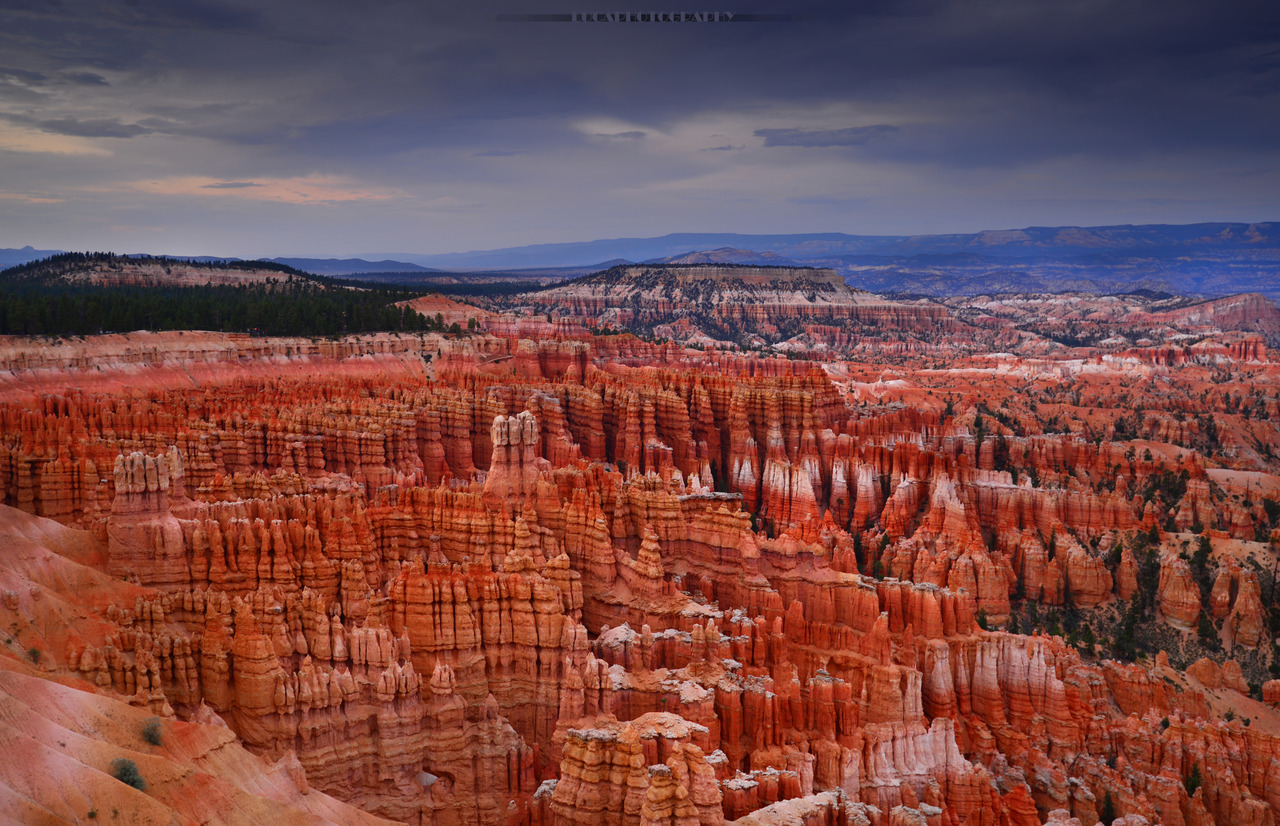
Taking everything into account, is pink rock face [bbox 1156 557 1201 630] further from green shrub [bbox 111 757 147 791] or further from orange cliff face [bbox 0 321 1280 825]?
green shrub [bbox 111 757 147 791]

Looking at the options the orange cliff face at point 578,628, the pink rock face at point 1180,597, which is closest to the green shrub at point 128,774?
the orange cliff face at point 578,628

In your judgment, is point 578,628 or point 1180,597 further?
point 1180,597

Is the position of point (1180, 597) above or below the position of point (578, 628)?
below

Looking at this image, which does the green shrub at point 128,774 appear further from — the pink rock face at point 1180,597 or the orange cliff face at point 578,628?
the pink rock face at point 1180,597

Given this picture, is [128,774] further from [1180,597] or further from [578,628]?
[1180,597]

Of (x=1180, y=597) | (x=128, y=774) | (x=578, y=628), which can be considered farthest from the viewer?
(x=1180, y=597)

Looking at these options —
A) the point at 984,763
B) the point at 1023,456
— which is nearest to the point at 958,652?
the point at 984,763

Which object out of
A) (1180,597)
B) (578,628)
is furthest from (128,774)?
(1180,597)

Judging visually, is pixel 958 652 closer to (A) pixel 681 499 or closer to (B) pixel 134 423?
(A) pixel 681 499
